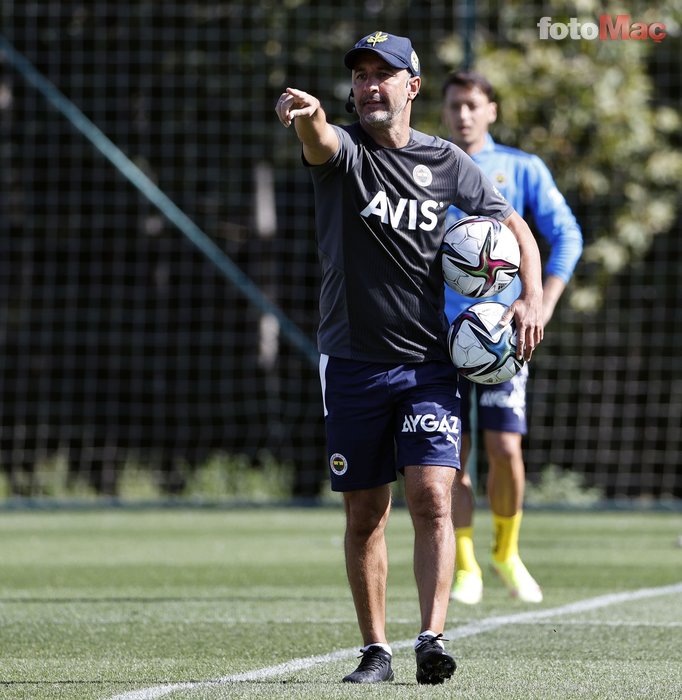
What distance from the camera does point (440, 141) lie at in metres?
5.33

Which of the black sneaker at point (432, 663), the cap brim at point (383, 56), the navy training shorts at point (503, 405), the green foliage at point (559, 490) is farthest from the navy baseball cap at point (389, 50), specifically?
the green foliage at point (559, 490)

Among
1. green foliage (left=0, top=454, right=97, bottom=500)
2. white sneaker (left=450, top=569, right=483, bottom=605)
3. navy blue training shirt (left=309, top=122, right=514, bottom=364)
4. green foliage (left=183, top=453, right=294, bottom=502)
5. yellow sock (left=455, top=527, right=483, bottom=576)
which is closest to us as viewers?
navy blue training shirt (left=309, top=122, right=514, bottom=364)

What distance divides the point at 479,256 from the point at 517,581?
2.74m

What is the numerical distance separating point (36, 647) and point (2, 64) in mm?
13083

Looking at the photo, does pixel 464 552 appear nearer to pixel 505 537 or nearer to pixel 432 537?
pixel 505 537

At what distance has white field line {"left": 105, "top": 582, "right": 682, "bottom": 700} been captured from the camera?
4746mm

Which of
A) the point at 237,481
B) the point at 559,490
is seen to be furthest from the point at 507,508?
the point at 237,481

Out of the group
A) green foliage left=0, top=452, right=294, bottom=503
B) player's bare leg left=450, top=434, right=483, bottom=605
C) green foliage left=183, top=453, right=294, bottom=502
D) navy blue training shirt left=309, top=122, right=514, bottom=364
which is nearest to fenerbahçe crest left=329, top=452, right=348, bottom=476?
navy blue training shirt left=309, top=122, right=514, bottom=364

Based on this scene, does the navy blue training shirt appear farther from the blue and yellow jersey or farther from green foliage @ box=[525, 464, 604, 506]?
green foliage @ box=[525, 464, 604, 506]

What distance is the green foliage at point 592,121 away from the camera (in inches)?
636

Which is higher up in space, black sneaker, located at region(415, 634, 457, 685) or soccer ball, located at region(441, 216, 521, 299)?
soccer ball, located at region(441, 216, 521, 299)

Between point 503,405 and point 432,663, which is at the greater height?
point 503,405

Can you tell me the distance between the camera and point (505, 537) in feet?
25.1

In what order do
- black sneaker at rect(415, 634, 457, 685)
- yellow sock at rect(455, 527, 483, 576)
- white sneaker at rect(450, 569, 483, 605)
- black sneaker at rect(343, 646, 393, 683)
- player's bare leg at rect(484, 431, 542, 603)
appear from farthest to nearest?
player's bare leg at rect(484, 431, 542, 603), yellow sock at rect(455, 527, 483, 576), white sneaker at rect(450, 569, 483, 605), black sneaker at rect(343, 646, 393, 683), black sneaker at rect(415, 634, 457, 685)
